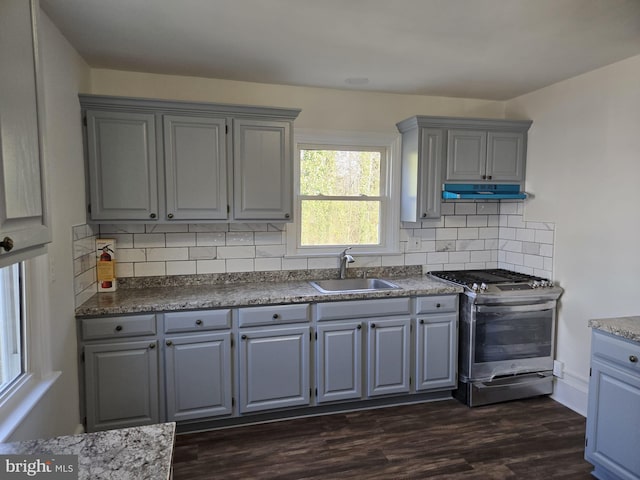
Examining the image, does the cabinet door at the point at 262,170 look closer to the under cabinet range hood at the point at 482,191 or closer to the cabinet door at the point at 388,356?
the cabinet door at the point at 388,356

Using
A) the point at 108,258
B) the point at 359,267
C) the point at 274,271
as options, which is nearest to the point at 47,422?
the point at 108,258

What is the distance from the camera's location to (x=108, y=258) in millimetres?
2969

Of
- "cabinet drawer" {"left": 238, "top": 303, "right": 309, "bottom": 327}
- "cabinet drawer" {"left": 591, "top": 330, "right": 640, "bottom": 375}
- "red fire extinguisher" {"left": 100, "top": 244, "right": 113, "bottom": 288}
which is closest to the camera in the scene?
"cabinet drawer" {"left": 591, "top": 330, "right": 640, "bottom": 375}

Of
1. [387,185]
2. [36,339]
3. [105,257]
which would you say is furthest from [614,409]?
[105,257]

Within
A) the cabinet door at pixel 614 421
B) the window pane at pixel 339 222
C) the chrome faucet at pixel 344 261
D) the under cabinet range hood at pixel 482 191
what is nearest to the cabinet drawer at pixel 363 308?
the chrome faucet at pixel 344 261

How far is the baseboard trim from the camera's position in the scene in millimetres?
3097

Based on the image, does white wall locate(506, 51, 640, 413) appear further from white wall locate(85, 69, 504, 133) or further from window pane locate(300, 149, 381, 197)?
window pane locate(300, 149, 381, 197)

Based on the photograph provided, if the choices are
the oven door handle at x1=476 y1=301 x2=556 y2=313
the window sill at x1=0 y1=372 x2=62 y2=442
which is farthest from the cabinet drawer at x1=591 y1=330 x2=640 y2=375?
the window sill at x1=0 y1=372 x2=62 y2=442

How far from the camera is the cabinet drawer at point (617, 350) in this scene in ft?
6.95

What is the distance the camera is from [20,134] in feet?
3.77

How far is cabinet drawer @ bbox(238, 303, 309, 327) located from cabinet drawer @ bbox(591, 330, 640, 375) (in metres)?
1.75

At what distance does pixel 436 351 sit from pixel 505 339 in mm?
557

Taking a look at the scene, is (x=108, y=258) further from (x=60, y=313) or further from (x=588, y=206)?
(x=588, y=206)

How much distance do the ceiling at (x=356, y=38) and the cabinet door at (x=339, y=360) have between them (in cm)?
185
